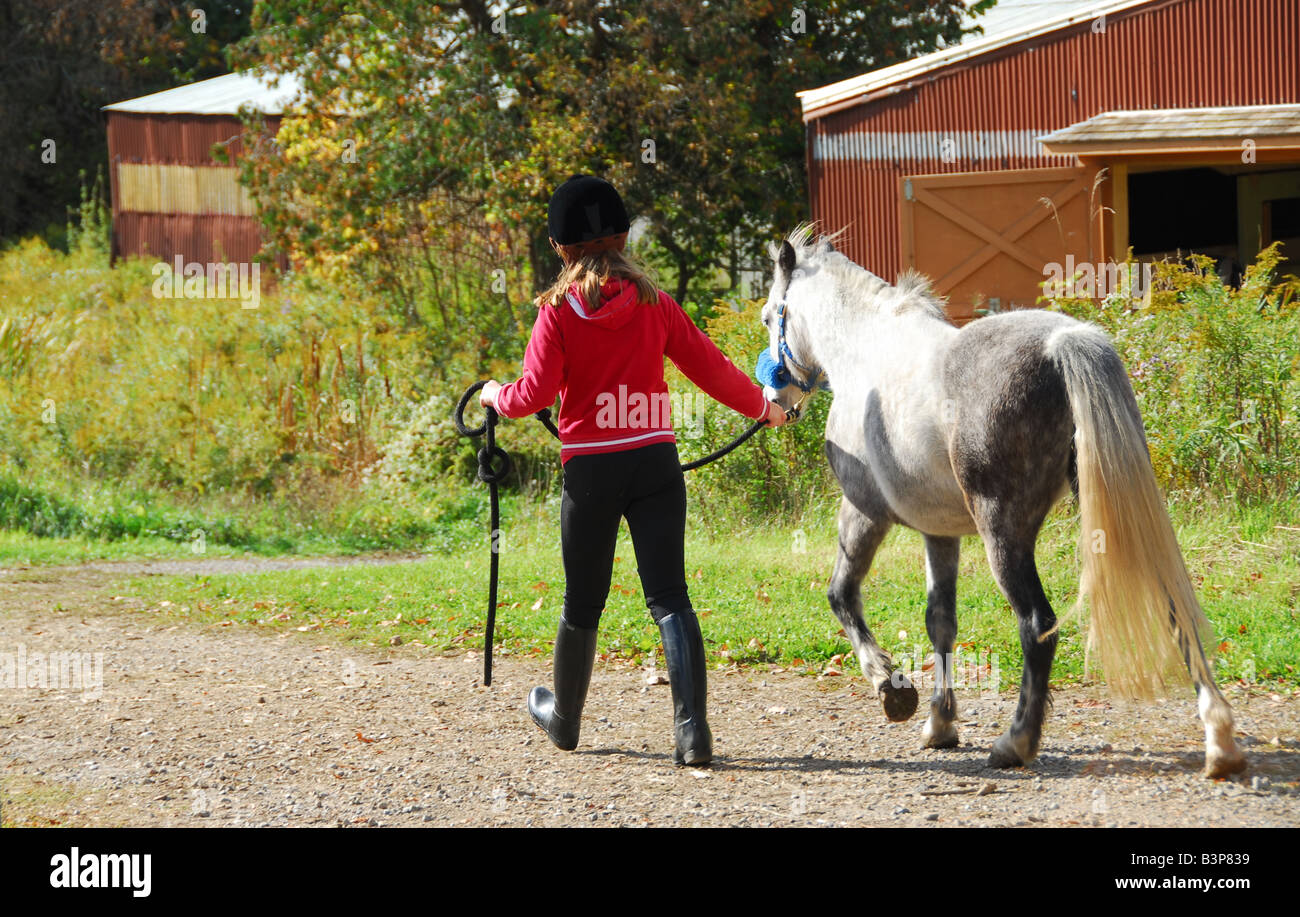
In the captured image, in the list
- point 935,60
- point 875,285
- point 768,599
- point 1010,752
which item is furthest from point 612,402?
point 935,60

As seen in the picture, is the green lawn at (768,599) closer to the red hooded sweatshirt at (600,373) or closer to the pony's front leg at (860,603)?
the pony's front leg at (860,603)

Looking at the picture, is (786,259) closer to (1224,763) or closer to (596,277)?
(596,277)

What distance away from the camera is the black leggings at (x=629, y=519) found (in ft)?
14.4

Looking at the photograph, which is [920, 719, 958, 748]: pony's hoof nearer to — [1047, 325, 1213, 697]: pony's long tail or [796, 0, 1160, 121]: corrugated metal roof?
[1047, 325, 1213, 697]: pony's long tail

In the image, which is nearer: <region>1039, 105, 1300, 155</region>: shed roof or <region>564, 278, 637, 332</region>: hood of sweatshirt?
<region>564, 278, 637, 332</region>: hood of sweatshirt

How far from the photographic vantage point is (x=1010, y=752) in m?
4.39

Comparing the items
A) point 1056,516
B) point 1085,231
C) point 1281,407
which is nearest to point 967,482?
point 1056,516

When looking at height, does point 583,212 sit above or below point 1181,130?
below

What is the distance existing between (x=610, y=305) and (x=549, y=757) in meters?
1.85

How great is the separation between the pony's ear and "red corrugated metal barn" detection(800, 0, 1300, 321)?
25.2 ft

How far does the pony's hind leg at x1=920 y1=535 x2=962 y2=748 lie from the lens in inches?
189

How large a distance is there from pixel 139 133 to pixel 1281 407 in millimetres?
22587

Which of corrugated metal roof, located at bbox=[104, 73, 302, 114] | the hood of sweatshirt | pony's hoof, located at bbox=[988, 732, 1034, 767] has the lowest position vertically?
pony's hoof, located at bbox=[988, 732, 1034, 767]

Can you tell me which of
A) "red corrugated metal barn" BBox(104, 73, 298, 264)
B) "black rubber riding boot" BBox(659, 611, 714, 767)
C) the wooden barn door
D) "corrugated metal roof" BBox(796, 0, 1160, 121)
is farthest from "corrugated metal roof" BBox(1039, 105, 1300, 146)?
"red corrugated metal barn" BBox(104, 73, 298, 264)
